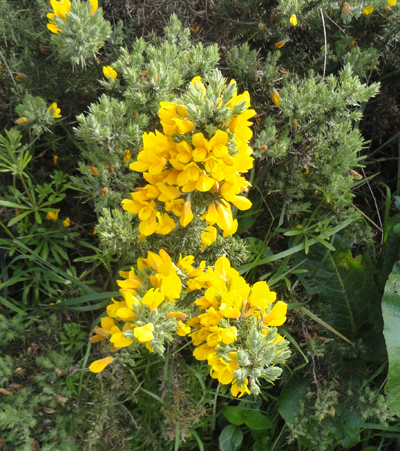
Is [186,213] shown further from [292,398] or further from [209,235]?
[292,398]

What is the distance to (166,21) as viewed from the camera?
7.44 ft

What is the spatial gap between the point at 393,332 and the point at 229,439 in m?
1.11

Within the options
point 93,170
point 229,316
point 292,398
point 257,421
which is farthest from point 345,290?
point 93,170

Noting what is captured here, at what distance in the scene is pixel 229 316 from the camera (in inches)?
46.4

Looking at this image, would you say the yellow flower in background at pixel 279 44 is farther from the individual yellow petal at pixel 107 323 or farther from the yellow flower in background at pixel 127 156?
the individual yellow petal at pixel 107 323

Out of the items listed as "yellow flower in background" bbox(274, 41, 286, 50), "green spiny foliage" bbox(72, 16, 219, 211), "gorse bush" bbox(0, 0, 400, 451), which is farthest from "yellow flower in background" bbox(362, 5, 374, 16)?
"green spiny foliage" bbox(72, 16, 219, 211)

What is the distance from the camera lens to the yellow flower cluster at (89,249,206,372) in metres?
1.08

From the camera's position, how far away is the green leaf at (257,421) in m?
1.89

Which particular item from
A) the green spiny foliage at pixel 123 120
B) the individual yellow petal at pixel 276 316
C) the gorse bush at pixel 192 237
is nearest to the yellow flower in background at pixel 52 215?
the gorse bush at pixel 192 237

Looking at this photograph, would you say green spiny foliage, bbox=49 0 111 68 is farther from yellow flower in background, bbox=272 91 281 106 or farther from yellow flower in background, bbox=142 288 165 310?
yellow flower in background, bbox=142 288 165 310

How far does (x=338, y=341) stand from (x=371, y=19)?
2.03 meters

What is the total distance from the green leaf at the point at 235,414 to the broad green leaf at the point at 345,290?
2.42ft

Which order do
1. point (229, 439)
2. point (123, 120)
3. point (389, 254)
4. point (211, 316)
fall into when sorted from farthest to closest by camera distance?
point (389, 254), point (229, 439), point (123, 120), point (211, 316)

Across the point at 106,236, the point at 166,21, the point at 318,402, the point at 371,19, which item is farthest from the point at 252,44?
the point at 318,402
